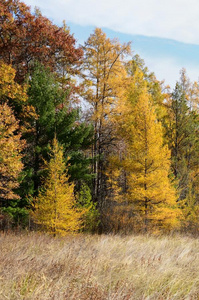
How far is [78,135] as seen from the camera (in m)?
16.8

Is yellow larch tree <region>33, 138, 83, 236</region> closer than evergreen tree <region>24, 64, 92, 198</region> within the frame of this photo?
Yes

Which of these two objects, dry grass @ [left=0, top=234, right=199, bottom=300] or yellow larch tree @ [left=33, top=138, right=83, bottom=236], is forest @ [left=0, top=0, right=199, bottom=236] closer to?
yellow larch tree @ [left=33, top=138, right=83, bottom=236]

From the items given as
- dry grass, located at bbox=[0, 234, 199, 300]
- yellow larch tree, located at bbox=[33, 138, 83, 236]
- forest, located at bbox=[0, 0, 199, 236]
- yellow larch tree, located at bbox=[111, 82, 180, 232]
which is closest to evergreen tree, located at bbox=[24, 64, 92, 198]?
forest, located at bbox=[0, 0, 199, 236]

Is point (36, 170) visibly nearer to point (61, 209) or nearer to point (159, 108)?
point (61, 209)

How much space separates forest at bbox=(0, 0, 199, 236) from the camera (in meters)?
14.1

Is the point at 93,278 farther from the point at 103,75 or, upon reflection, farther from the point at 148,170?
the point at 103,75

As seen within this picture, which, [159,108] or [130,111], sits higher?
[159,108]

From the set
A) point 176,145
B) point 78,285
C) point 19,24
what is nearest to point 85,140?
point 176,145

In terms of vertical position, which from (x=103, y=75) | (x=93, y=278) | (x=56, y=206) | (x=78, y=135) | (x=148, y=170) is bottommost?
(x=56, y=206)

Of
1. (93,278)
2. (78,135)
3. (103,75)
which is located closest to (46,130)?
(78,135)

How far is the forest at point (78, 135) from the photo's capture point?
46.2 ft

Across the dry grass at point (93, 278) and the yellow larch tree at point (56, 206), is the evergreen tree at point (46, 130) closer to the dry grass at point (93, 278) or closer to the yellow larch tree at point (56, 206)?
the yellow larch tree at point (56, 206)

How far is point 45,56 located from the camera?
61.0 feet

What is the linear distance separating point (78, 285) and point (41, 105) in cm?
1359
